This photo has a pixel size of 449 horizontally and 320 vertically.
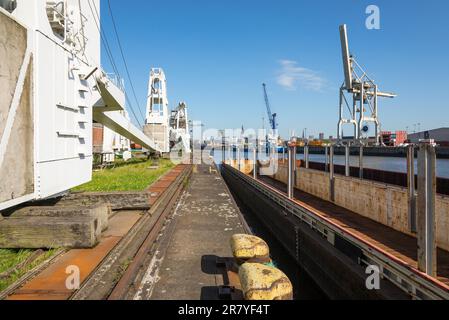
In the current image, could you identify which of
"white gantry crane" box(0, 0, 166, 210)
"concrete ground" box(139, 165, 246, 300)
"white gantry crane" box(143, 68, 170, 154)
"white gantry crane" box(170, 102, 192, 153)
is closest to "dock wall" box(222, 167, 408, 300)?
"concrete ground" box(139, 165, 246, 300)

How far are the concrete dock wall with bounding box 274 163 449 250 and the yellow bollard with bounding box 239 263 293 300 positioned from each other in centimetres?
471

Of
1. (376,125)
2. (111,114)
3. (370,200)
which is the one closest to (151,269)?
(370,200)

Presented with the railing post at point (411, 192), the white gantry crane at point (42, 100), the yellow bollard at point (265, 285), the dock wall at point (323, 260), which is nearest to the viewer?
the yellow bollard at point (265, 285)

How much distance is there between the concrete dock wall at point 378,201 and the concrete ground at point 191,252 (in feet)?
13.8

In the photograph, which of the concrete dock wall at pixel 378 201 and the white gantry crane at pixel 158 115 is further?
the white gantry crane at pixel 158 115

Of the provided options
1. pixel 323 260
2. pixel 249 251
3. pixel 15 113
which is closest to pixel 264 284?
pixel 249 251

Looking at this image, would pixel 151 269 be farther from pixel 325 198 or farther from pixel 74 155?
pixel 325 198

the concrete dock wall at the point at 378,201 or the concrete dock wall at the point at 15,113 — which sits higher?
the concrete dock wall at the point at 15,113

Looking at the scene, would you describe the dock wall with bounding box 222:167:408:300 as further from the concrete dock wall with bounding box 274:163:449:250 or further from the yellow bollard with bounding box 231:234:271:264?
the concrete dock wall with bounding box 274:163:449:250

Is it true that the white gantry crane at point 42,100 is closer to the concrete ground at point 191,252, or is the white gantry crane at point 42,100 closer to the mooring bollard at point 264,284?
the concrete ground at point 191,252

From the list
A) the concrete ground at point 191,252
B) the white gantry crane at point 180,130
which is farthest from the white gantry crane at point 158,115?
the concrete ground at point 191,252

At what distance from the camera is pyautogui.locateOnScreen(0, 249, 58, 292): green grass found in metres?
5.39

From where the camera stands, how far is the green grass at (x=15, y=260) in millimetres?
5387
